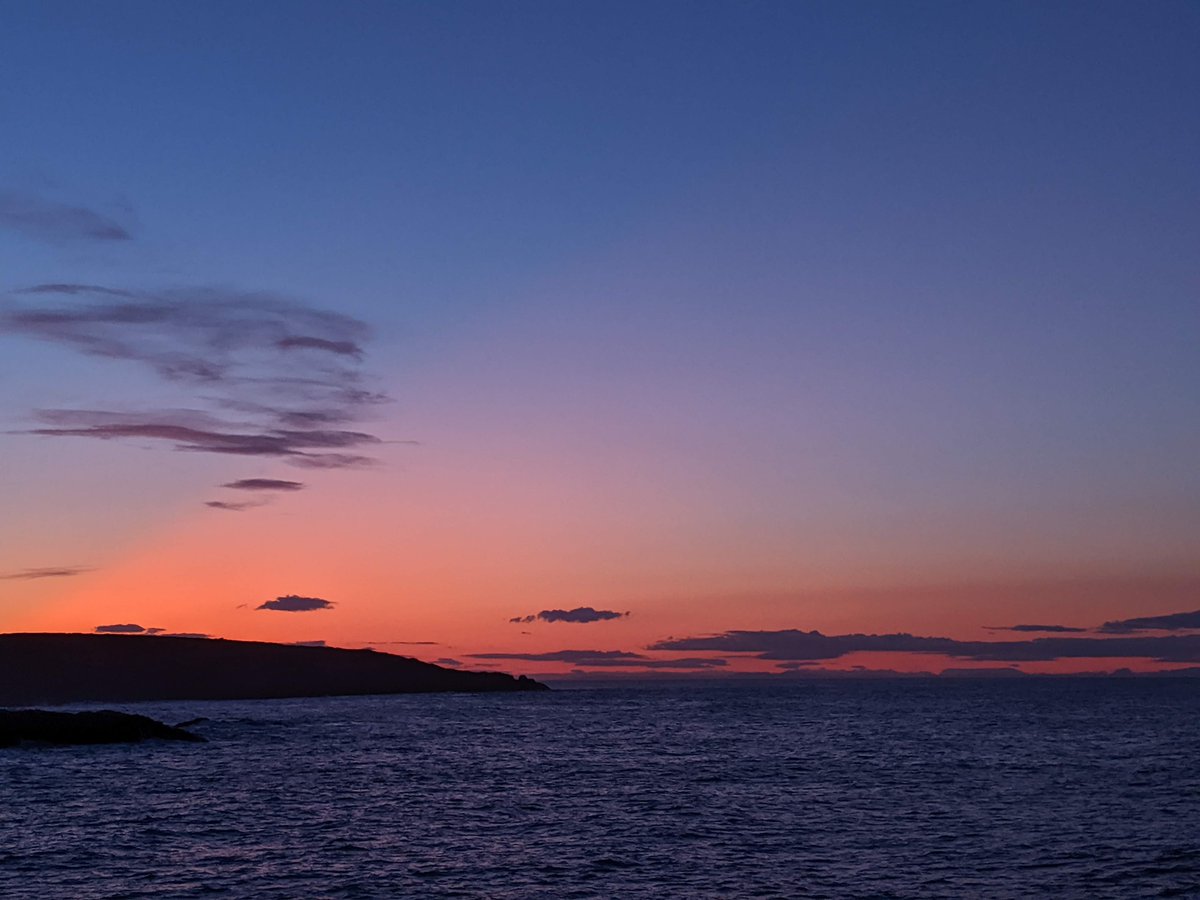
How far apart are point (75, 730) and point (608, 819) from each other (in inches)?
2579

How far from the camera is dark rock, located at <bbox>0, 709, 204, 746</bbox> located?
3568 inches

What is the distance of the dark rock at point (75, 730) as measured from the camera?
90625mm

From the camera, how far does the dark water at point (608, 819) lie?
33281mm

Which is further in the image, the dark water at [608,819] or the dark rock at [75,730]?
the dark rock at [75,730]

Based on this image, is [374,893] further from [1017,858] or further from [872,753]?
[872,753]

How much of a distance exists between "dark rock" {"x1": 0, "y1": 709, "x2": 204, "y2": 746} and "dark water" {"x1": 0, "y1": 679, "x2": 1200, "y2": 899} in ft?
18.3

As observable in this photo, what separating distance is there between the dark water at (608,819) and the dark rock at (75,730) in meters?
5.57

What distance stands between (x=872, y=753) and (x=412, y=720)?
7298 centimetres

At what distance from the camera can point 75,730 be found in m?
93.1

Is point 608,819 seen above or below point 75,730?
below

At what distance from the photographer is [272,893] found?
31.4 meters

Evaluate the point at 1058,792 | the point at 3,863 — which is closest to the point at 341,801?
the point at 3,863

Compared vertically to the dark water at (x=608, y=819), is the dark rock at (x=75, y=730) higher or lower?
higher

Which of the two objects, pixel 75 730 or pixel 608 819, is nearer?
pixel 608 819
